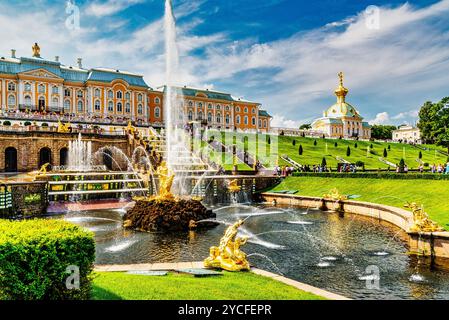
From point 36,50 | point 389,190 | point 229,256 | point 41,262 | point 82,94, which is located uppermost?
point 36,50

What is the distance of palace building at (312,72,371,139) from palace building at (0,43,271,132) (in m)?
36.2

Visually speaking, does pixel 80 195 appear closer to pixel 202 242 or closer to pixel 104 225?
pixel 104 225

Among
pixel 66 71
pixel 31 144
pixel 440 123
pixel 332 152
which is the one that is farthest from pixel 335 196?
pixel 66 71

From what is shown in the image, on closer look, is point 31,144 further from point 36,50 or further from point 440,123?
point 440,123

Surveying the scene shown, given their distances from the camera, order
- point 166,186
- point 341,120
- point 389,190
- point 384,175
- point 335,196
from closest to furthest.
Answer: point 166,186, point 335,196, point 389,190, point 384,175, point 341,120

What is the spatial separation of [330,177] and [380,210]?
1114cm

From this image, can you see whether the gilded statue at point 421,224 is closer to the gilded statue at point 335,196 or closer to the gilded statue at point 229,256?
the gilded statue at point 229,256

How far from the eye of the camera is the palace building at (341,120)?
101 meters

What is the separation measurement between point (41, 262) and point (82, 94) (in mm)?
63909

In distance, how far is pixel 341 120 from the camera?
338 feet

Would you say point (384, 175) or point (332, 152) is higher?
point (332, 152)

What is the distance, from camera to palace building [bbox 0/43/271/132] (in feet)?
189

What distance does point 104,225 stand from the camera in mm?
16984

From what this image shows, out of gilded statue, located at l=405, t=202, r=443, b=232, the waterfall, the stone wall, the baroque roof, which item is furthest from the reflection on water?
the baroque roof
